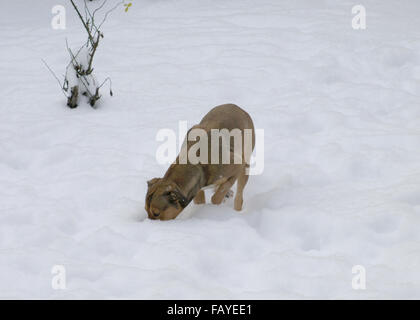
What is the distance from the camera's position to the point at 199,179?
15.4 feet

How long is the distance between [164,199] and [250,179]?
146cm

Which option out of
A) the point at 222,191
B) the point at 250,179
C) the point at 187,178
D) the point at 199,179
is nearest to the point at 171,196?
the point at 187,178

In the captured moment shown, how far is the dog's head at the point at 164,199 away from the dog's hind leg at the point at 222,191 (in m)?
0.60

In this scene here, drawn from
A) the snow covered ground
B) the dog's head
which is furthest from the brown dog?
the snow covered ground

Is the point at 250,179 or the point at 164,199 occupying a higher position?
the point at 164,199

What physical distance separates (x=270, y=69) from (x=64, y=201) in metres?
4.05

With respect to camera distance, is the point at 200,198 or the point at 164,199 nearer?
the point at 164,199

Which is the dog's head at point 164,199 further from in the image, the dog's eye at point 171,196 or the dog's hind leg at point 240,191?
the dog's hind leg at point 240,191

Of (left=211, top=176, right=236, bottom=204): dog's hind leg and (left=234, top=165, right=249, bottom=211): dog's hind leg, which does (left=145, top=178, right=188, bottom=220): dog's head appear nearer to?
(left=211, top=176, right=236, bottom=204): dog's hind leg

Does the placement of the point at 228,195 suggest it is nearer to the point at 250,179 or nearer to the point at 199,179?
the point at 250,179

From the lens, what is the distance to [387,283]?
3.88 metres

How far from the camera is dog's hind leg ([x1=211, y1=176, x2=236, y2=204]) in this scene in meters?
5.01
